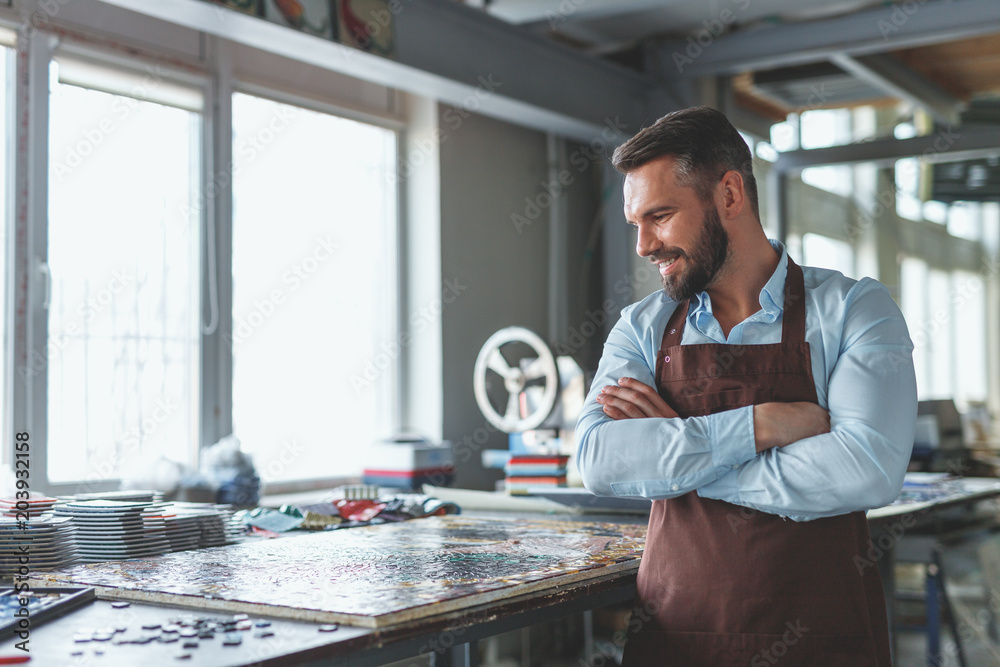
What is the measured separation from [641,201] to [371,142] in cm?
343

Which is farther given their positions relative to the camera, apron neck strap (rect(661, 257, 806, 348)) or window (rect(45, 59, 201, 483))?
window (rect(45, 59, 201, 483))

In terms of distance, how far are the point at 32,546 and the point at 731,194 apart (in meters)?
1.57

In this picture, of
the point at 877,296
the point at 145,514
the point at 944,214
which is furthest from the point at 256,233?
the point at 944,214

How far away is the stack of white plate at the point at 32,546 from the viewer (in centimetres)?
203

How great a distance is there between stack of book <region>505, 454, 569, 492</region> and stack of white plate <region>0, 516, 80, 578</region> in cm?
156

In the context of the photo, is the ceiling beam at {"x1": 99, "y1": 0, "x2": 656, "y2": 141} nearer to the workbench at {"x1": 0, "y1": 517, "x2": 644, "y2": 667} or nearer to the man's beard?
the man's beard

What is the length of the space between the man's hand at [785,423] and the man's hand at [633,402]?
0.57ft

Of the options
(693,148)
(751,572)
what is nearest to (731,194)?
(693,148)

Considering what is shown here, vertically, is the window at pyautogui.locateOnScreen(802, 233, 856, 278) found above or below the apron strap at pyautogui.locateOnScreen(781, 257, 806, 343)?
above

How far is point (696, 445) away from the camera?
174cm

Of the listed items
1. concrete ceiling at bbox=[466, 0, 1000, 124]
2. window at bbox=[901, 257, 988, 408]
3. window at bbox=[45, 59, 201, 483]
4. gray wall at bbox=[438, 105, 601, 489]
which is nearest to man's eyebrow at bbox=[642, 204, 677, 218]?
window at bbox=[45, 59, 201, 483]

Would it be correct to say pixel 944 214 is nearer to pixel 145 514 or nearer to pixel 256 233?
pixel 256 233

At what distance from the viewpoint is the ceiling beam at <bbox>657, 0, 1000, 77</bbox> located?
183 inches

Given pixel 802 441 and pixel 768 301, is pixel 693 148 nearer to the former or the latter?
pixel 768 301
